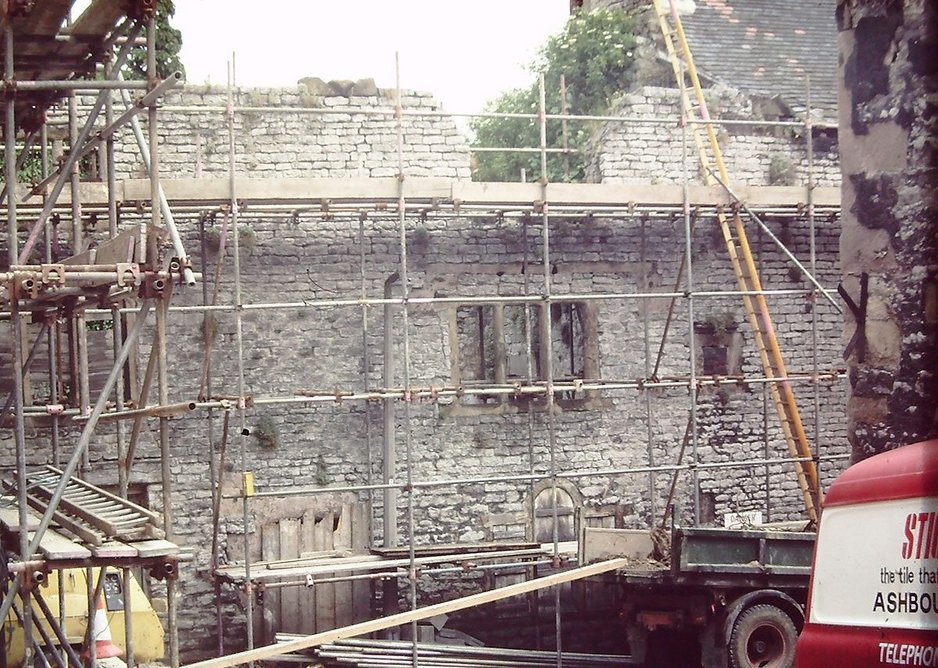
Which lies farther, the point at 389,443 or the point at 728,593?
the point at 389,443

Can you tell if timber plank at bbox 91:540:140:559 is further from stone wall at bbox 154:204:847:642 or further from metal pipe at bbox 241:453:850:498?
stone wall at bbox 154:204:847:642

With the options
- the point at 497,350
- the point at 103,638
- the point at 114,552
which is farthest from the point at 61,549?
the point at 497,350

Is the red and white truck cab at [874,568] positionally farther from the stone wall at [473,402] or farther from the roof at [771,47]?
the roof at [771,47]

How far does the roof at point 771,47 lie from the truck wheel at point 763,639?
21.9 ft

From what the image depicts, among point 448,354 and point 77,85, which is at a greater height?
point 77,85

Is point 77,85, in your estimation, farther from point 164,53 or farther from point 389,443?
point 389,443

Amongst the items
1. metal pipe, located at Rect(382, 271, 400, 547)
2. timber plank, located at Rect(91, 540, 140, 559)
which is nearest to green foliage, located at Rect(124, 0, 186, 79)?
metal pipe, located at Rect(382, 271, 400, 547)

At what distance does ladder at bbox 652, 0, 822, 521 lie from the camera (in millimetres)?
13648

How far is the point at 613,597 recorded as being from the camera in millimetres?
13914

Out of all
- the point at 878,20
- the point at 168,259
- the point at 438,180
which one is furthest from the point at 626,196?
the point at 168,259

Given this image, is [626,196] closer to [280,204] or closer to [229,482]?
[280,204]

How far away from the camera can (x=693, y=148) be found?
14992 millimetres

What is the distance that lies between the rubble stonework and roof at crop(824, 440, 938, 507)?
1.23 m

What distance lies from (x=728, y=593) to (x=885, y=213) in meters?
4.77
